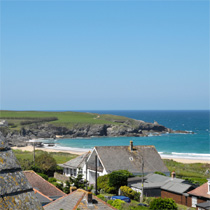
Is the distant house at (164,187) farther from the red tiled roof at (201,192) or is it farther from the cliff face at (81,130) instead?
the cliff face at (81,130)

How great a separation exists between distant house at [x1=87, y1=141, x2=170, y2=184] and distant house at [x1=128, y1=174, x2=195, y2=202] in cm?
413

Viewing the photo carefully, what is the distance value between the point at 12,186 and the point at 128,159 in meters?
38.8

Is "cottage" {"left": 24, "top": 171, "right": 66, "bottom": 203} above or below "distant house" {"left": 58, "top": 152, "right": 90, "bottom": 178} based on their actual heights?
above

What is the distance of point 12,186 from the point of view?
2.88m

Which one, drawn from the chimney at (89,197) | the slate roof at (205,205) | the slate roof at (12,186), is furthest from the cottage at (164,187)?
the slate roof at (12,186)

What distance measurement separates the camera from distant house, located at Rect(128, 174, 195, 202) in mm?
30502

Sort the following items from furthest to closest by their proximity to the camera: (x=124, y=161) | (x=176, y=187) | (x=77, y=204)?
(x=124, y=161) → (x=176, y=187) → (x=77, y=204)

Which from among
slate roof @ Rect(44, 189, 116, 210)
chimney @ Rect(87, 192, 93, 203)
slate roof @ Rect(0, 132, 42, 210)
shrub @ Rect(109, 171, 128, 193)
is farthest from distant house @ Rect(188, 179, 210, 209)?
slate roof @ Rect(0, 132, 42, 210)

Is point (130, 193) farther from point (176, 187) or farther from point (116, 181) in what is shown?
point (176, 187)

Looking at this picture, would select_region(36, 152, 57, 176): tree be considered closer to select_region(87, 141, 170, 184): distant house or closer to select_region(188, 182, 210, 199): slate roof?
select_region(87, 141, 170, 184): distant house

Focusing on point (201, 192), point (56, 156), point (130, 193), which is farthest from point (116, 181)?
point (56, 156)

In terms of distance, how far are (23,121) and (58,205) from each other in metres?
144

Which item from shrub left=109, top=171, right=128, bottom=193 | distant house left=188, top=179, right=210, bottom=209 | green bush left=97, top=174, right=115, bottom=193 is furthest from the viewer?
shrub left=109, top=171, right=128, bottom=193

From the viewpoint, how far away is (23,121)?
516ft
